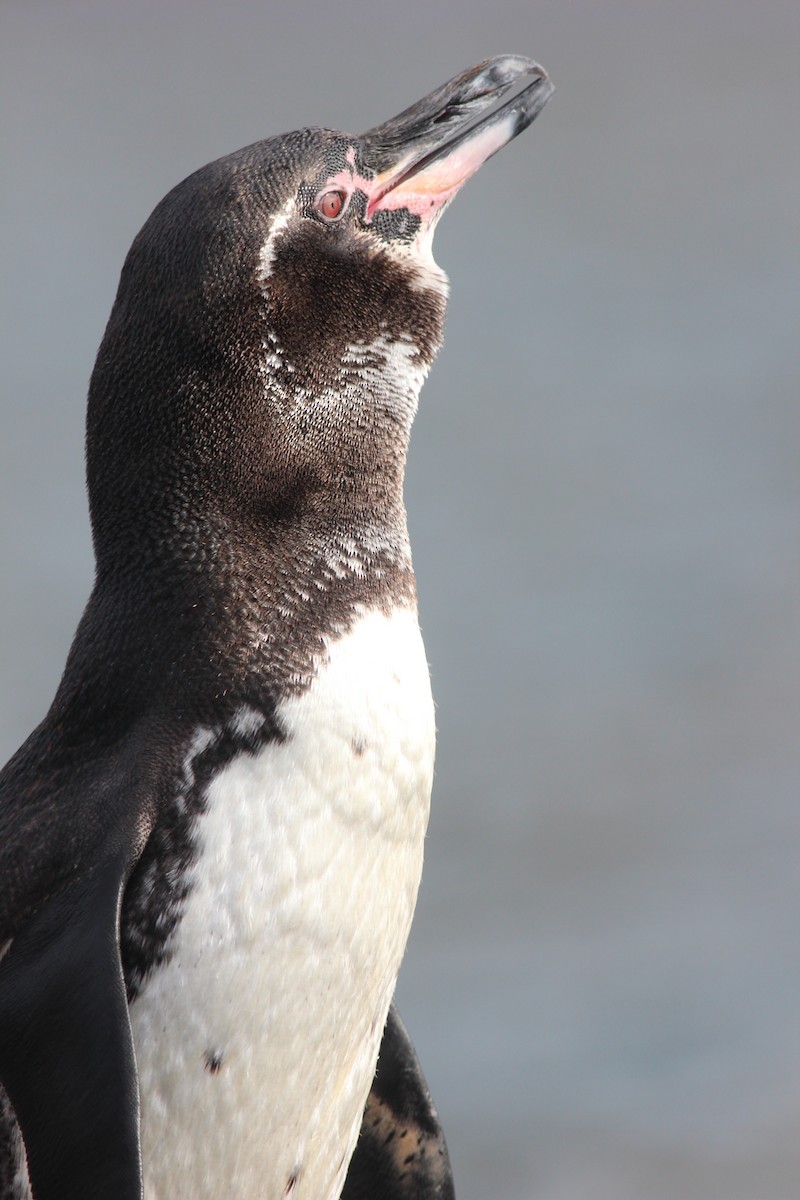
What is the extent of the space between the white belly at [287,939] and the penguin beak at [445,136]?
1.19ft

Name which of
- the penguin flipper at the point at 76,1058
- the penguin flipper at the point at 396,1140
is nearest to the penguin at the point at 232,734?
the penguin flipper at the point at 76,1058

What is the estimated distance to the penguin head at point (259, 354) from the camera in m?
1.08

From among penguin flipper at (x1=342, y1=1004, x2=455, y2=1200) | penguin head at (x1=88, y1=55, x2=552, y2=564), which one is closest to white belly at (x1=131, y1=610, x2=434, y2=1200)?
penguin head at (x1=88, y1=55, x2=552, y2=564)

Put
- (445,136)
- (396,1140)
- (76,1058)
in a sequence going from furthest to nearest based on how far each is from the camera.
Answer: (396,1140)
(445,136)
(76,1058)

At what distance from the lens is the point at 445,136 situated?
1284mm

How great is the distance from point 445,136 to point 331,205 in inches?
6.7

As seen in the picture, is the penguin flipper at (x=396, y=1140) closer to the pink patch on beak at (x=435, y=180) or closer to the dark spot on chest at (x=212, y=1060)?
the dark spot on chest at (x=212, y=1060)

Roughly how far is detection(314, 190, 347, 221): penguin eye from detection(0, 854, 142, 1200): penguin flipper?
1.66 ft

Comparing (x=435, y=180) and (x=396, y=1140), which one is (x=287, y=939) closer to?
(x=396, y=1140)

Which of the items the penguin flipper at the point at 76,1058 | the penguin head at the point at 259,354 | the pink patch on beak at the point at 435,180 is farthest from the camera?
the pink patch on beak at the point at 435,180

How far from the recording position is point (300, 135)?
1.19 m

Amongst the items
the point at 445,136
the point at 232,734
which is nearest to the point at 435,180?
the point at 445,136

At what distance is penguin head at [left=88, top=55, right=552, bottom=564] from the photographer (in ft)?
3.56

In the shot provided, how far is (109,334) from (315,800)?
14.3 inches
